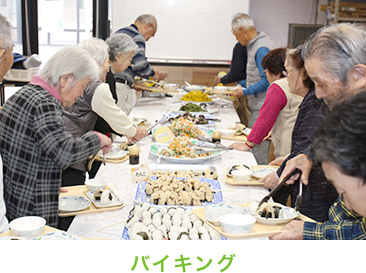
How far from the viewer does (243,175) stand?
7.92 feet

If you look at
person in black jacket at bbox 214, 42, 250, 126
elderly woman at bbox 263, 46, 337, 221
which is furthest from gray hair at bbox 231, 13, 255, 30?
elderly woman at bbox 263, 46, 337, 221

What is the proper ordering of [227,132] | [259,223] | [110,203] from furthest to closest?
[227,132], [110,203], [259,223]

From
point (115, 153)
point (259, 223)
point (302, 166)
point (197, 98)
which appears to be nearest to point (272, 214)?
point (259, 223)

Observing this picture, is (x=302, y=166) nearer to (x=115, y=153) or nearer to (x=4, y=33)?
(x=115, y=153)

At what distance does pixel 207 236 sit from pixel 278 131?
1743mm

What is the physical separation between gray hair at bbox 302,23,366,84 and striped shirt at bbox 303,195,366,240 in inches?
19.7

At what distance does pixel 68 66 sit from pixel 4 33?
0.40 metres

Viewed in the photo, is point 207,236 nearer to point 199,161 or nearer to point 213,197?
point 213,197

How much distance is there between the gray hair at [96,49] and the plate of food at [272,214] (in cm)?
166

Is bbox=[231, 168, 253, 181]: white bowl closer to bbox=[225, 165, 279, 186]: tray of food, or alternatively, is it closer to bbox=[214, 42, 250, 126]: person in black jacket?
bbox=[225, 165, 279, 186]: tray of food

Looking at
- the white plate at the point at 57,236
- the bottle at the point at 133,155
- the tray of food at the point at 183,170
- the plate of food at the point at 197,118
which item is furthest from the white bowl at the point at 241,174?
the plate of food at the point at 197,118

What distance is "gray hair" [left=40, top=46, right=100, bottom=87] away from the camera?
2051 mm

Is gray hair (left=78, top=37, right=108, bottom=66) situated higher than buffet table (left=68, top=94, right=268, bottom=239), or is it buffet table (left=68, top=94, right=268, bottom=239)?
gray hair (left=78, top=37, right=108, bottom=66)

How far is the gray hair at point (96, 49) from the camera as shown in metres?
3.05
